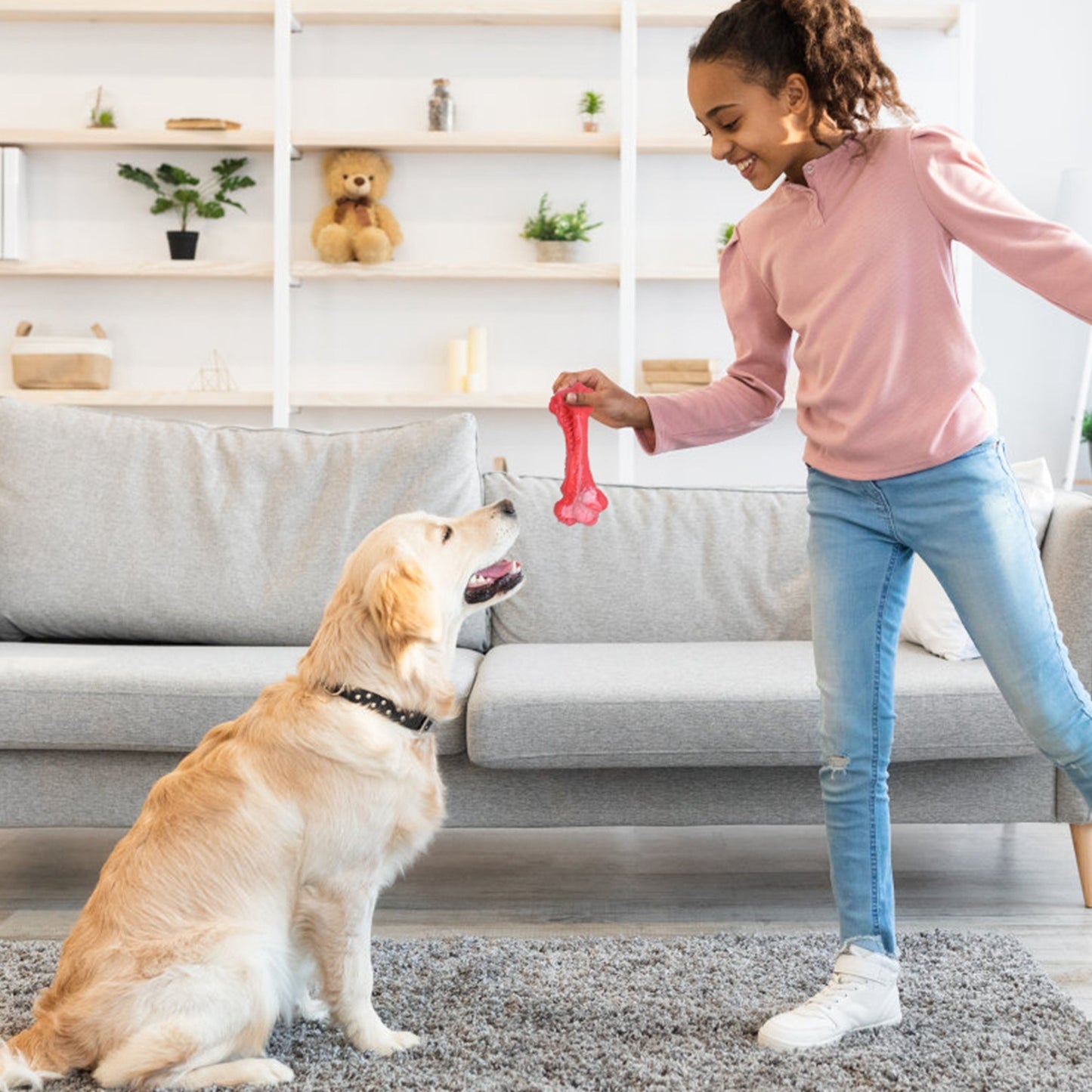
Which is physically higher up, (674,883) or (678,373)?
(678,373)

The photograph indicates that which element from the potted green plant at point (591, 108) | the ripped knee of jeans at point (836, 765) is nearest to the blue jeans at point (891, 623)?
the ripped knee of jeans at point (836, 765)

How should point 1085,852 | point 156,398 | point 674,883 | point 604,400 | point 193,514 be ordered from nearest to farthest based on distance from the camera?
point 604,400
point 1085,852
point 674,883
point 193,514
point 156,398

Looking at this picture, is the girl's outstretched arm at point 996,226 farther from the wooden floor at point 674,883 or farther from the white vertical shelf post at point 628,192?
the white vertical shelf post at point 628,192

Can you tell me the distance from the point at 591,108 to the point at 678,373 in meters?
1.06

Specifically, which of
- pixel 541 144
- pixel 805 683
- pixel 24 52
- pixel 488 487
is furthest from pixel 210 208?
pixel 805 683

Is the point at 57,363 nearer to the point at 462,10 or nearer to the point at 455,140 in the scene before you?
the point at 455,140

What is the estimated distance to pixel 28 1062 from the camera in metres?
1.64

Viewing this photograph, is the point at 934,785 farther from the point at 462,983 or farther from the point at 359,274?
the point at 359,274

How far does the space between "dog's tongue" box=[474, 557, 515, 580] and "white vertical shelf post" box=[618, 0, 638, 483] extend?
281cm

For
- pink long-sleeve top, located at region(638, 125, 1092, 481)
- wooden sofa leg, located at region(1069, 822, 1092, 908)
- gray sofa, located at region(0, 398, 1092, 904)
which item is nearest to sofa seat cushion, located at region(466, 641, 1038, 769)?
gray sofa, located at region(0, 398, 1092, 904)

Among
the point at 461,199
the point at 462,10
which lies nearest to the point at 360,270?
the point at 461,199

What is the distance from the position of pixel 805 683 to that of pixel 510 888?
770mm

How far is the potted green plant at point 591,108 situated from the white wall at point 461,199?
93 mm

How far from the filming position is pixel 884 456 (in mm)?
1700
